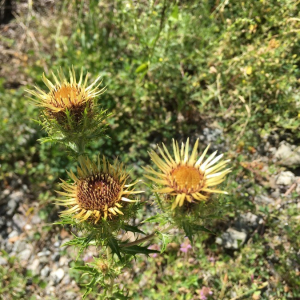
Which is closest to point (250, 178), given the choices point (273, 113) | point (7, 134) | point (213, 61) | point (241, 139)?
point (241, 139)

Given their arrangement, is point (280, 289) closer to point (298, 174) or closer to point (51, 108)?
point (298, 174)

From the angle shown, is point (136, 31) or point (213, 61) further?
point (213, 61)

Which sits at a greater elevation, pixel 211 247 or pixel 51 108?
pixel 51 108

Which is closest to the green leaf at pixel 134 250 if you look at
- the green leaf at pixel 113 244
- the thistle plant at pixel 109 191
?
the thistle plant at pixel 109 191

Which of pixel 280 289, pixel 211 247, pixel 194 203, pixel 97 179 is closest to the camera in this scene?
pixel 194 203

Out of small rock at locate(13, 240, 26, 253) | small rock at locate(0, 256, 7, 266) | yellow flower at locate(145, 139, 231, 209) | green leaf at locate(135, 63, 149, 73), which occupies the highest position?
green leaf at locate(135, 63, 149, 73)

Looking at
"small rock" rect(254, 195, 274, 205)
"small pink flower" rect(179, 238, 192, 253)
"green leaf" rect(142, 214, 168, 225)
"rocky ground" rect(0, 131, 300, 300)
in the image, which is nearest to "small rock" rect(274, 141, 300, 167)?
"rocky ground" rect(0, 131, 300, 300)

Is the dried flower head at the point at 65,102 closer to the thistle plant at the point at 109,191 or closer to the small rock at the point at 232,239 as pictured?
the thistle plant at the point at 109,191

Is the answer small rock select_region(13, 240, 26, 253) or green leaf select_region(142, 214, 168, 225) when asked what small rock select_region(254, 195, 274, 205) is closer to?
green leaf select_region(142, 214, 168, 225)

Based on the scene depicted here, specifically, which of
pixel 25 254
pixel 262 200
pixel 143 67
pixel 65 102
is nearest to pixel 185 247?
pixel 262 200
